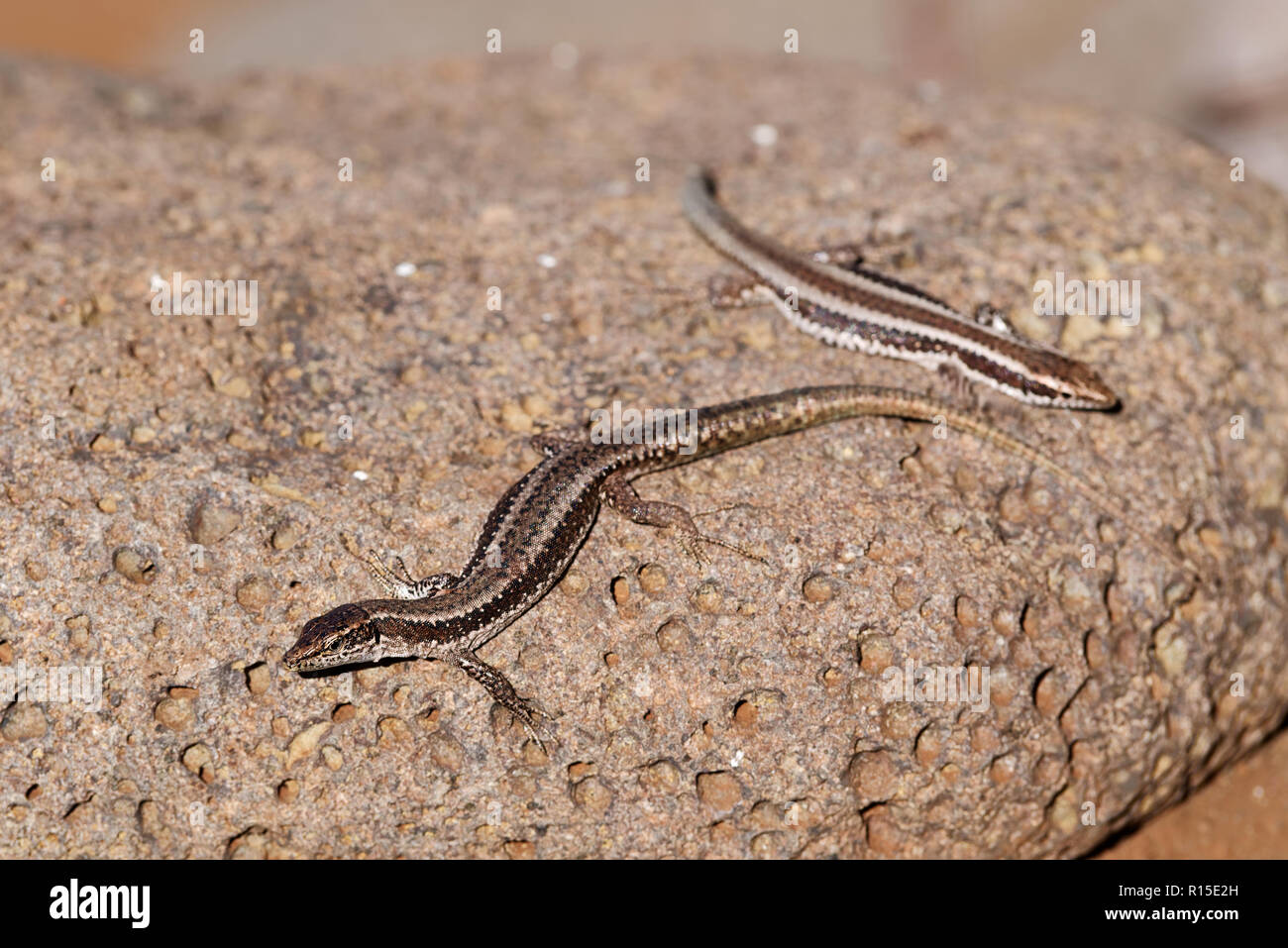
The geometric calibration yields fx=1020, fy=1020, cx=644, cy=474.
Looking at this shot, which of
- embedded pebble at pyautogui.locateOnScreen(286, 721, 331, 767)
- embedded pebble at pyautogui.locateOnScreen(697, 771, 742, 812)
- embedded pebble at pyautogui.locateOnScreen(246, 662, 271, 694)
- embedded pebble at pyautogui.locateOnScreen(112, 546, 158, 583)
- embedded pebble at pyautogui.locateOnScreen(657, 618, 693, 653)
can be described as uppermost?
embedded pebble at pyautogui.locateOnScreen(112, 546, 158, 583)

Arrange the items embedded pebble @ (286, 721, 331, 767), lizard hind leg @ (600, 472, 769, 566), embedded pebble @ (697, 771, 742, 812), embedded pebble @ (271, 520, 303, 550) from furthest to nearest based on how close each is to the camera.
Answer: lizard hind leg @ (600, 472, 769, 566)
embedded pebble @ (271, 520, 303, 550)
embedded pebble @ (697, 771, 742, 812)
embedded pebble @ (286, 721, 331, 767)

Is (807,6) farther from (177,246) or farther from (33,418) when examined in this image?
(33,418)

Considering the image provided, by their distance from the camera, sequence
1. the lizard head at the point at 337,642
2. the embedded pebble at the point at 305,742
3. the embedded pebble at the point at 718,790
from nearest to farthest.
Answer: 1. the lizard head at the point at 337,642
2. the embedded pebble at the point at 305,742
3. the embedded pebble at the point at 718,790

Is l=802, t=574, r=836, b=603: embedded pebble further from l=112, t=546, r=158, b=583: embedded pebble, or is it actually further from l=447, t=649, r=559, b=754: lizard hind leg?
l=112, t=546, r=158, b=583: embedded pebble

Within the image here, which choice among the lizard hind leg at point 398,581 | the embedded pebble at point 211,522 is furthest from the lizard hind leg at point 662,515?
the embedded pebble at point 211,522

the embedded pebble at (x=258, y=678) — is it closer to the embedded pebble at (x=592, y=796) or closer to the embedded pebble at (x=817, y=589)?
the embedded pebble at (x=592, y=796)

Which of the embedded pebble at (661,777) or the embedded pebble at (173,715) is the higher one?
the embedded pebble at (173,715)

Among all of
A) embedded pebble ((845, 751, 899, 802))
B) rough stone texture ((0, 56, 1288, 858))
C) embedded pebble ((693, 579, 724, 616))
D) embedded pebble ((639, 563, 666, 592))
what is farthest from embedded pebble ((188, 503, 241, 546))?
embedded pebble ((845, 751, 899, 802))
